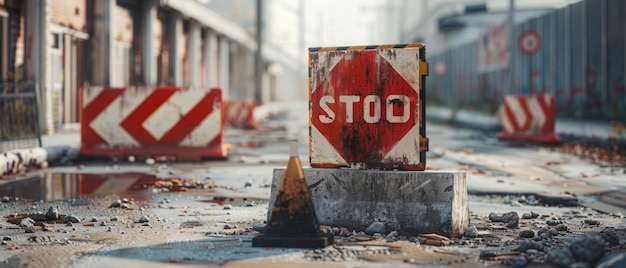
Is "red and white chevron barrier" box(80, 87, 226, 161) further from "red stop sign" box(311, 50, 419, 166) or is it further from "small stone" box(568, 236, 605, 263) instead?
"small stone" box(568, 236, 605, 263)

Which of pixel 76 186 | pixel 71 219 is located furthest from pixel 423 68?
pixel 76 186

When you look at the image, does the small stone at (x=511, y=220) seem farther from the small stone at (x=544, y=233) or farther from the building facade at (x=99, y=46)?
the building facade at (x=99, y=46)

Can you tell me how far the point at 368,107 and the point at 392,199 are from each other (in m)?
0.75

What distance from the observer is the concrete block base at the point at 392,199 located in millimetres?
7309

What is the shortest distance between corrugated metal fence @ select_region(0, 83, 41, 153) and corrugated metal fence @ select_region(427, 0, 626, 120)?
13903 mm

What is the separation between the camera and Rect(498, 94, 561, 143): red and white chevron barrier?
22.7 meters

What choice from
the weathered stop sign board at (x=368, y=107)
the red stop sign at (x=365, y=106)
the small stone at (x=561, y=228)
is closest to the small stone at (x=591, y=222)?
the small stone at (x=561, y=228)

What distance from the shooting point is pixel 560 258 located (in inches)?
228

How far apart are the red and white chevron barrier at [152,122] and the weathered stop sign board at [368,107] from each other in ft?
27.1

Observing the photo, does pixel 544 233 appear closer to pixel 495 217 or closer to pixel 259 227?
pixel 495 217

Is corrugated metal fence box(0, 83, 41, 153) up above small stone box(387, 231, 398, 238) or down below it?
above

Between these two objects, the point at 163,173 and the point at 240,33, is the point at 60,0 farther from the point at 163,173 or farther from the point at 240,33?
the point at 240,33

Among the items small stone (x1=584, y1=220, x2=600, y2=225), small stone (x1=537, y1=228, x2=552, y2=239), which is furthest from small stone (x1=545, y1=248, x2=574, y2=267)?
small stone (x1=584, y1=220, x2=600, y2=225)

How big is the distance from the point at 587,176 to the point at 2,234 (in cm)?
832
